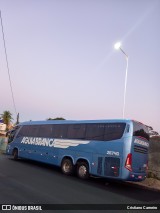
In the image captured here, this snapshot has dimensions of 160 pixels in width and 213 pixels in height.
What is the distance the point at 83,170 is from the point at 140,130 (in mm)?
3778

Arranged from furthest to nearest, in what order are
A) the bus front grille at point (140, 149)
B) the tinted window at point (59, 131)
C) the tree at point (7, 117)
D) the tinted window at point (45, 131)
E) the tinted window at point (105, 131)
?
the tree at point (7, 117)
the tinted window at point (45, 131)
the tinted window at point (59, 131)
the tinted window at point (105, 131)
the bus front grille at point (140, 149)

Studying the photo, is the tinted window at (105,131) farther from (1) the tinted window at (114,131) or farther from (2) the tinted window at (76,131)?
(2) the tinted window at (76,131)

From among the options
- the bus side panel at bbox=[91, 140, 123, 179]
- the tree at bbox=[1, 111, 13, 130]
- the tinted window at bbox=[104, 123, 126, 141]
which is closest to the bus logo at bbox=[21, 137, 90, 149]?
the bus side panel at bbox=[91, 140, 123, 179]

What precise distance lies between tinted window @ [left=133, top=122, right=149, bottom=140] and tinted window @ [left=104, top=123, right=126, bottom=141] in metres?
0.54

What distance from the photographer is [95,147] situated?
15.2 meters

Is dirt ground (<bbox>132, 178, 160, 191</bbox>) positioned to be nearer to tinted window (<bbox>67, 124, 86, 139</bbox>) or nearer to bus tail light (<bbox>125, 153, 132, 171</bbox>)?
bus tail light (<bbox>125, 153, 132, 171</bbox>)

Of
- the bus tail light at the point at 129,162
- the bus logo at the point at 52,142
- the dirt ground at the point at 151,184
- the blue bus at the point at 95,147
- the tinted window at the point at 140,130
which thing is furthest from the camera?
the bus logo at the point at 52,142

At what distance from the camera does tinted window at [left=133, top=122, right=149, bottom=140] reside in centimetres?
1396

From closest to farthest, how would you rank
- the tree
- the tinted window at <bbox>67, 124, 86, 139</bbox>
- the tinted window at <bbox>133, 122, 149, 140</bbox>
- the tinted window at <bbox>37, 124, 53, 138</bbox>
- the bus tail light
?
1. the bus tail light
2. the tinted window at <bbox>133, 122, 149, 140</bbox>
3. the tinted window at <bbox>67, 124, 86, 139</bbox>
4. the tinted window at <bbox>37, 124, 53, 138</bbox>
5. the tree

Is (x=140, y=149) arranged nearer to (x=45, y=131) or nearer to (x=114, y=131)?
(x=114, y=131)

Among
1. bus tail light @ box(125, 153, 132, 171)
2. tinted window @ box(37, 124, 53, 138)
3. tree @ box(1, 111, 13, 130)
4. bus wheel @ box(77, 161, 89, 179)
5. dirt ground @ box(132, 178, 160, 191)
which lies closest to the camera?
bus tail light @ box(125, 153, 132, 171)

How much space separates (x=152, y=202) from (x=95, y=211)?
3395mm

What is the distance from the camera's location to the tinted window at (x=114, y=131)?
14027mm

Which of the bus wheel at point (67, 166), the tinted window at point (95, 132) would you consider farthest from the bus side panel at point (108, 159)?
the bus wheel at point (67, 166)
